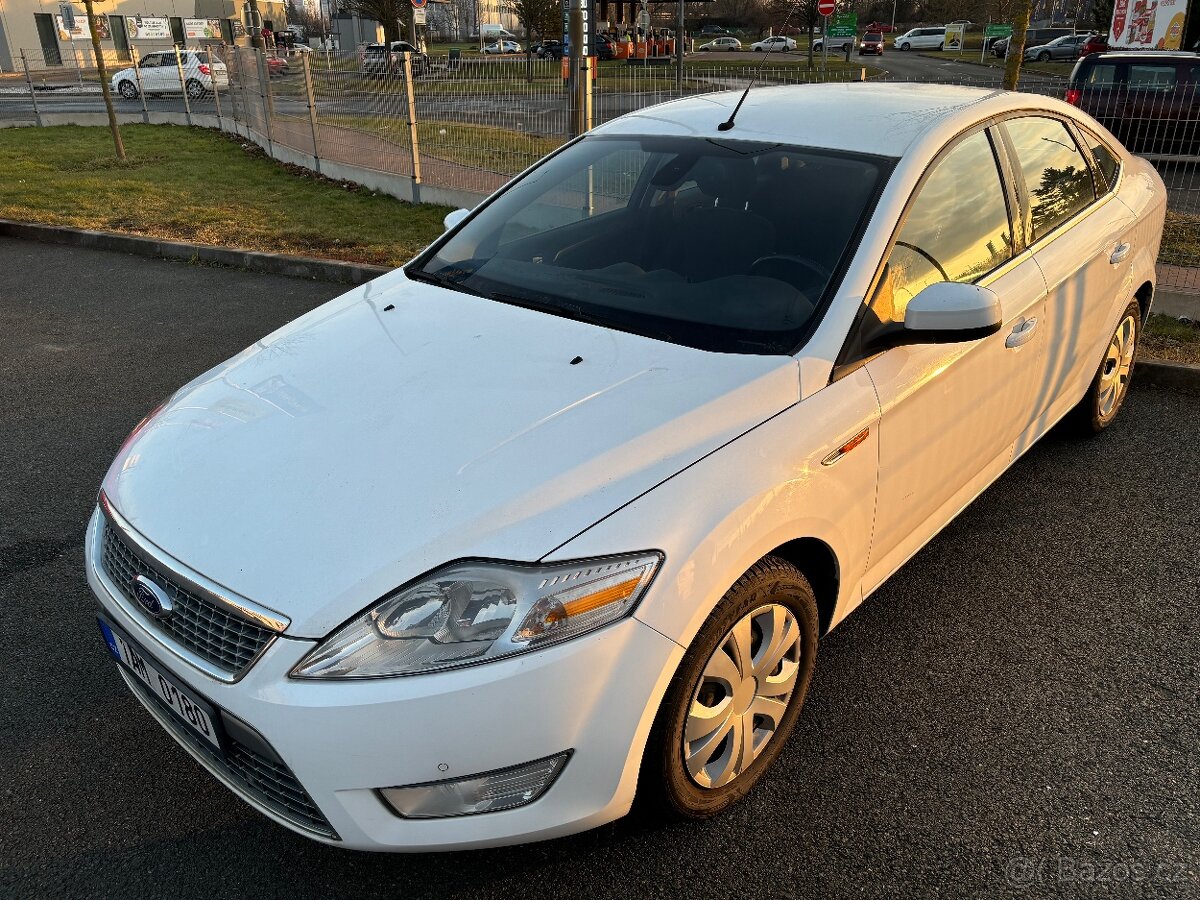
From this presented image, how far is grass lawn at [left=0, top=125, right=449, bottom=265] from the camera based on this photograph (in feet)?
28.8

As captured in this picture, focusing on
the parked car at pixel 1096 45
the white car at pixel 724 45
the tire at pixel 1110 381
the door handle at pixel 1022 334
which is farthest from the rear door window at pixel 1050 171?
the white car at pixel 724 45

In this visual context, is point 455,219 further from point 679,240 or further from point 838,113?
point 838,113

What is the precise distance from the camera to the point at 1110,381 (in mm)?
4309

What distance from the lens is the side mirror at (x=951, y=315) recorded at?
2404 millimetres

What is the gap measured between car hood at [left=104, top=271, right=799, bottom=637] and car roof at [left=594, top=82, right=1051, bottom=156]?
102 cm

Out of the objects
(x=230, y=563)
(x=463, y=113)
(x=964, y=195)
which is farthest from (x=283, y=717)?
(x=463, y=113)

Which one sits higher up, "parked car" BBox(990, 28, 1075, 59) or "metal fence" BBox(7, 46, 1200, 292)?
"parked car" BBox(990, 28, 1075, 59)

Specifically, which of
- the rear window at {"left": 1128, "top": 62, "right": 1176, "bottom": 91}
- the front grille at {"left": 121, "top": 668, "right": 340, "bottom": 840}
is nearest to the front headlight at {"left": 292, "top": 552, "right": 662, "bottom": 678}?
the front grille at {"left": 121, "top": 668, "right": 340, "bottom": 840}

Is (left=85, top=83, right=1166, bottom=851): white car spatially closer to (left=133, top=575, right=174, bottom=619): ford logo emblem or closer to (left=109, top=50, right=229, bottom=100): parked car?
(left=133, top=575, right=174, bottom=619): ford logo emblem

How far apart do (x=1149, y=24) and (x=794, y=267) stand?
29.4 meters

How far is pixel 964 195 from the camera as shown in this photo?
118 inches

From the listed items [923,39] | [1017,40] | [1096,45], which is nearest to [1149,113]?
[1017,40]

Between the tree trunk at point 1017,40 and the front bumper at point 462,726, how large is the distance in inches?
273

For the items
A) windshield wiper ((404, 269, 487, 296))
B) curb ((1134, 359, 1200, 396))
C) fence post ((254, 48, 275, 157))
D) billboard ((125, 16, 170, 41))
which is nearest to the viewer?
windshield wiper ((404, 269, 487, 296))
